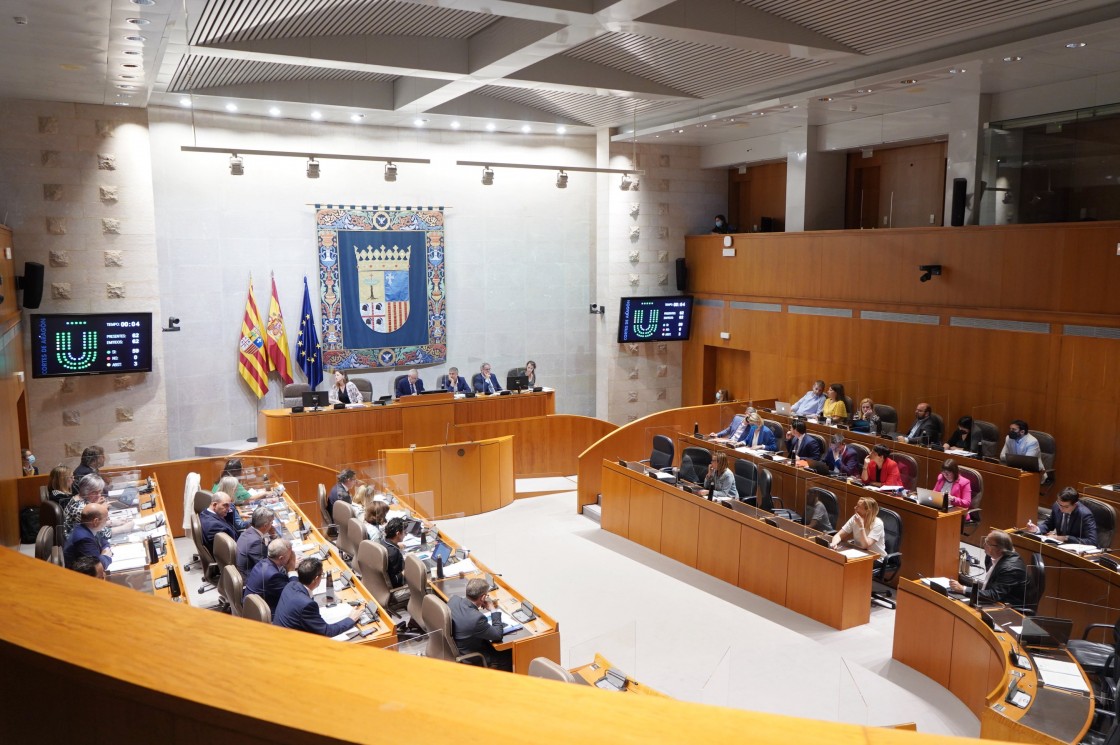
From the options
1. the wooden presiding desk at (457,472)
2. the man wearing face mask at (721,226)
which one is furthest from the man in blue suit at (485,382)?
the man wearing face mask at (721,226)

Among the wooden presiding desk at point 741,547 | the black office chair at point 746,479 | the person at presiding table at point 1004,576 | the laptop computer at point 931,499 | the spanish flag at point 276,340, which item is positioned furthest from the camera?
the spanish flag at point 276,340

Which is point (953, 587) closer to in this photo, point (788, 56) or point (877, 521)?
point (877, 521)

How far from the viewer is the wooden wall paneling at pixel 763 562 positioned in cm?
791

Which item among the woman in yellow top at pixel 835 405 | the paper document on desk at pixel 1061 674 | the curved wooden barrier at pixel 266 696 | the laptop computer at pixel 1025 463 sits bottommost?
the paper document on desk at pixel 1061 674

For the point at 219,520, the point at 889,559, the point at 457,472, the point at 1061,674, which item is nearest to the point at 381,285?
the point at 457,472

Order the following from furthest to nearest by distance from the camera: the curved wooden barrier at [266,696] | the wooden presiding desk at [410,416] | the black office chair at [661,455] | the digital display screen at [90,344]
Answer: the wooden presiding desk at [410,416]
the digital display screen at [90,344]
the black office chair at [661,455]
the curved wooden barrier at [266,696]

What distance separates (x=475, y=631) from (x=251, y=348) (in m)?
8.87

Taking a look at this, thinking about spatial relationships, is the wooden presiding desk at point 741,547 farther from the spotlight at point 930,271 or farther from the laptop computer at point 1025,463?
the spotlight at point 930,271

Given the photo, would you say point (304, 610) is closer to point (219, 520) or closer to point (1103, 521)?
point (219, 520)

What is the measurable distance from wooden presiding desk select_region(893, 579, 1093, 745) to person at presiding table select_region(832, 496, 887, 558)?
0.79 metres

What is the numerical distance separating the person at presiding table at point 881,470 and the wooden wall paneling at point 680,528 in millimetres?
1952

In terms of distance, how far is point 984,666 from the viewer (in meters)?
5.79

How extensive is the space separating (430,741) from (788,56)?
10.3m

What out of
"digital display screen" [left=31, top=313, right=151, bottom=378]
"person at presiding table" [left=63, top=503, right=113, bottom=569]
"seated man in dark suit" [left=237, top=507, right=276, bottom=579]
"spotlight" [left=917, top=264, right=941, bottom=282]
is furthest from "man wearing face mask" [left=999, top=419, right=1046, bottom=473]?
"digital display screen" [left=31, top=313, right=151, bottom=378]
